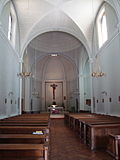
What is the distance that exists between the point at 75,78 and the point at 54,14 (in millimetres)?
13218

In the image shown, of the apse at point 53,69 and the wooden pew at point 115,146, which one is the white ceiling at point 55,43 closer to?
the apse at point 53,69

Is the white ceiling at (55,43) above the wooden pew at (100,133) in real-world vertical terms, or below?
above

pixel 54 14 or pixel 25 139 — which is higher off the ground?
pixel 54 14

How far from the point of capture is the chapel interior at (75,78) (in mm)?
5297

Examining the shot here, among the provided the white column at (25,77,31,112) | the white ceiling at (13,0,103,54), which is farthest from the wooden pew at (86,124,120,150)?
the white column at (25,77,31,112)

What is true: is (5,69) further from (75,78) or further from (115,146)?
(75,78)

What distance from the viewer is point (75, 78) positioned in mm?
26156

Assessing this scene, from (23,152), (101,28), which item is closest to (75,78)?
(101,28)

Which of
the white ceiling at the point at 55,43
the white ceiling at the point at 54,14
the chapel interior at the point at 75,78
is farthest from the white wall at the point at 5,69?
the white ceiling at the point at 55,43

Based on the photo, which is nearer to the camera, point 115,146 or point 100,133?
point 115,146

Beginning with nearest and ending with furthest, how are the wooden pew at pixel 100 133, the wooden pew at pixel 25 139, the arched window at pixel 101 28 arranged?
the wooden pew at pixel 25 139 → the wooden pew at pixel 100 133 → the arched window at pixel 101 28

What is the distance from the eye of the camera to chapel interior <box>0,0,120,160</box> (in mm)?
5297

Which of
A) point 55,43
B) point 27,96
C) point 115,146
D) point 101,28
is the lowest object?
point 115,146

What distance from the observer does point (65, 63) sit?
89.1 ft
